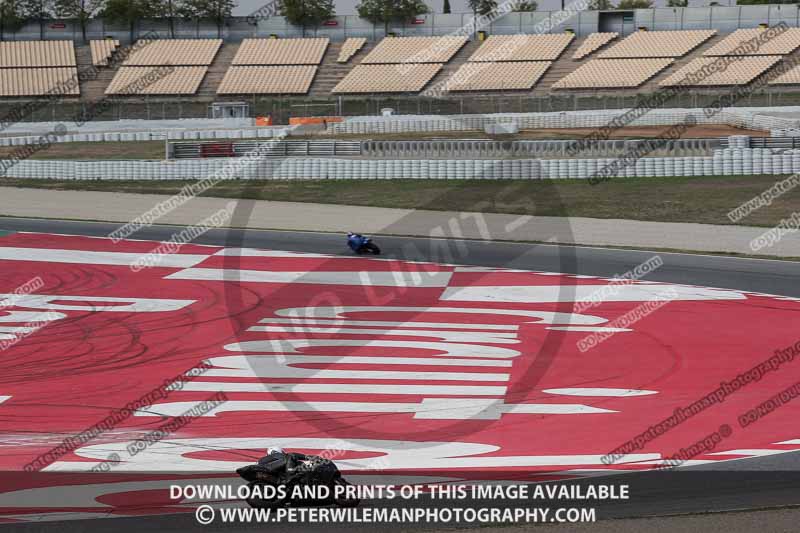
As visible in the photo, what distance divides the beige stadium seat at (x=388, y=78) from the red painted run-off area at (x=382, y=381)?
165 feet

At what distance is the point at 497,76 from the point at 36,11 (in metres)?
37.9

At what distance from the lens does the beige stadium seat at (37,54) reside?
254 ft

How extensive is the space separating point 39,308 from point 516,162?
1977 cm

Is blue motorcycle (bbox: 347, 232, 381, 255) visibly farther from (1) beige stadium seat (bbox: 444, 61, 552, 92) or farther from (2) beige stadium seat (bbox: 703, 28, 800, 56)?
(2) beige stadium seat (bbox: 703, 28, 800, 56)

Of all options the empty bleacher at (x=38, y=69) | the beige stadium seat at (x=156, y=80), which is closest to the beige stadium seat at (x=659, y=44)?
the beige stadium seat at (x=156, y=80)

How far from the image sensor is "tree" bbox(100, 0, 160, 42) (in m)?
83.8

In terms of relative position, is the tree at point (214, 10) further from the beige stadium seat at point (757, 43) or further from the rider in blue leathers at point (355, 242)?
the rider in blue leathers at point (355, 242)

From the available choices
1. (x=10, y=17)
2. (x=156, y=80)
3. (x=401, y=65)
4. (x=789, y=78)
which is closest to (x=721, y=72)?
(x=789, y=78)

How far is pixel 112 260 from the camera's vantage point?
85.1 ft

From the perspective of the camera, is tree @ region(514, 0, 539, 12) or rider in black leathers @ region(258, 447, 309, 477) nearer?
rider in black leathers @ region(258, 447, 309, 477)

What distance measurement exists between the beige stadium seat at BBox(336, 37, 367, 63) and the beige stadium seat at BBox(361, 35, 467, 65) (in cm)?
130

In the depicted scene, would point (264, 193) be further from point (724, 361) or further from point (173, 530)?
point (173, 530)

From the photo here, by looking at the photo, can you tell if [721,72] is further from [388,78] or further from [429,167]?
[429,167]

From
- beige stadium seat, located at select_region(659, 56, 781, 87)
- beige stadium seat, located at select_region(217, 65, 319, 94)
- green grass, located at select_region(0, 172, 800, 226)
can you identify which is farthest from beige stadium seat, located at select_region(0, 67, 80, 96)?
beige stadium seat, located at select_region(659, 56, 781, 87)
